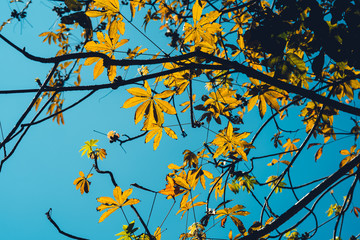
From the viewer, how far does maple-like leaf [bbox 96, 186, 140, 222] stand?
135cm

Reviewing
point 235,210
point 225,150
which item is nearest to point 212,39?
point 225,150

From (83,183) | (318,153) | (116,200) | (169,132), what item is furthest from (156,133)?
(318,153)

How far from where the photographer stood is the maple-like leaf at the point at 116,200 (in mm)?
1352

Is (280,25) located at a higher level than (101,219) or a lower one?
higher

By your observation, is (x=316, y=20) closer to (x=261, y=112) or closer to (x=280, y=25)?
(x=280, y=25)

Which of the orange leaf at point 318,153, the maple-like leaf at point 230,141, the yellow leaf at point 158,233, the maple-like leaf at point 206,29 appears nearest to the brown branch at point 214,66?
the maple-like leaf at point 230,141

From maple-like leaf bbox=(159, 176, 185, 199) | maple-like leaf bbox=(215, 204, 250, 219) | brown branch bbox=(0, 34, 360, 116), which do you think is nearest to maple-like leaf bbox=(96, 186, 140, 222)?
maple-like leaf bbox=(159, 176, 185, 199)

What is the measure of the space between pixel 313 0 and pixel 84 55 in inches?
40.9

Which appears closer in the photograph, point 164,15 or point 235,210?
point 235,210

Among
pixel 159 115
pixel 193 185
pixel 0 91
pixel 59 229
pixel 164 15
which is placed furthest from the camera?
pixel 164 15

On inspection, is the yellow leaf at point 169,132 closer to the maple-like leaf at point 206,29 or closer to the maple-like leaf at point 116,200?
the maple-like leaf at point 116,200

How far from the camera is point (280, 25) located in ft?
3.36

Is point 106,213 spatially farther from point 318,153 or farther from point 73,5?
point 318,153

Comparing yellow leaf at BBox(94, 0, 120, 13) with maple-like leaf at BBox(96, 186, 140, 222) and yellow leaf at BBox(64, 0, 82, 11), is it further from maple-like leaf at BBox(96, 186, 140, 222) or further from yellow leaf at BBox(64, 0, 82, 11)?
maple-like leaf at BBox(96, 186, 140, 222)
